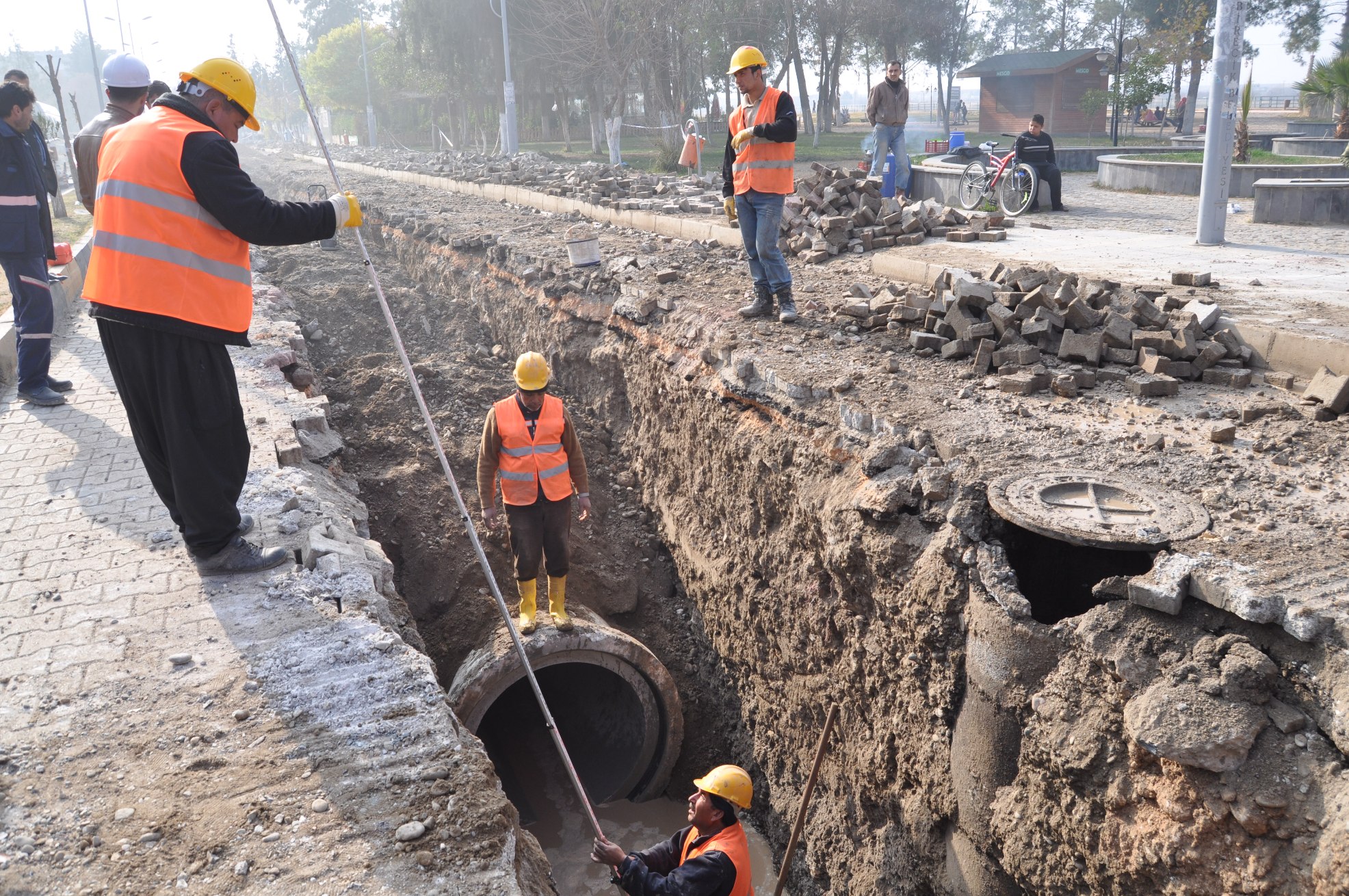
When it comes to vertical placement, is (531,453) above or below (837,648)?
above

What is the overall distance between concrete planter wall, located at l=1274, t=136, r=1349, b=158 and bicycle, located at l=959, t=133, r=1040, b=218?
9.73m

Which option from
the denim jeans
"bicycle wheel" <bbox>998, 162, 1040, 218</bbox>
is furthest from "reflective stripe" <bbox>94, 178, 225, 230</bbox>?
"bicycle wheel" <bbox>998, 162, 1040, 218</bbox>

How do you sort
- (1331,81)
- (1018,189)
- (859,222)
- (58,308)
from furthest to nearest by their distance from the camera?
(1331,81), (1018,189), (859,222), (58,308)

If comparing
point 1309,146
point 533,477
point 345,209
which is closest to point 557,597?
point 533,477

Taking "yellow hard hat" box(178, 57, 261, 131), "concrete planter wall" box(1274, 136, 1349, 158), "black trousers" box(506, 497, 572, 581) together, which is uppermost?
"yellow hard hat" box(178, 57, 261, 131)

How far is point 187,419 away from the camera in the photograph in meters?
3.88

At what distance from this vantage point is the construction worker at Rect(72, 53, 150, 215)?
5.81 meters

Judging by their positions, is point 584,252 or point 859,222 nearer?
point 584,252

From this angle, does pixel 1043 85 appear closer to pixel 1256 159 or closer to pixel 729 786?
pixel 1256 159

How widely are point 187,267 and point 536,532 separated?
2592 mm

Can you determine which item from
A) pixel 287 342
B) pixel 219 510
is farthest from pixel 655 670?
pixel 287 342

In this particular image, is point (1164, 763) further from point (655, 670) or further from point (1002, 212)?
point (1002, 212)

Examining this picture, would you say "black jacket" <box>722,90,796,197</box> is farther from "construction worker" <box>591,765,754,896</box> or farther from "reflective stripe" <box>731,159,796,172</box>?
"construction worker" <box>591,765,754,896</box>

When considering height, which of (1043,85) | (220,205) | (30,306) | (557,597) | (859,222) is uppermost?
(1043,85)
